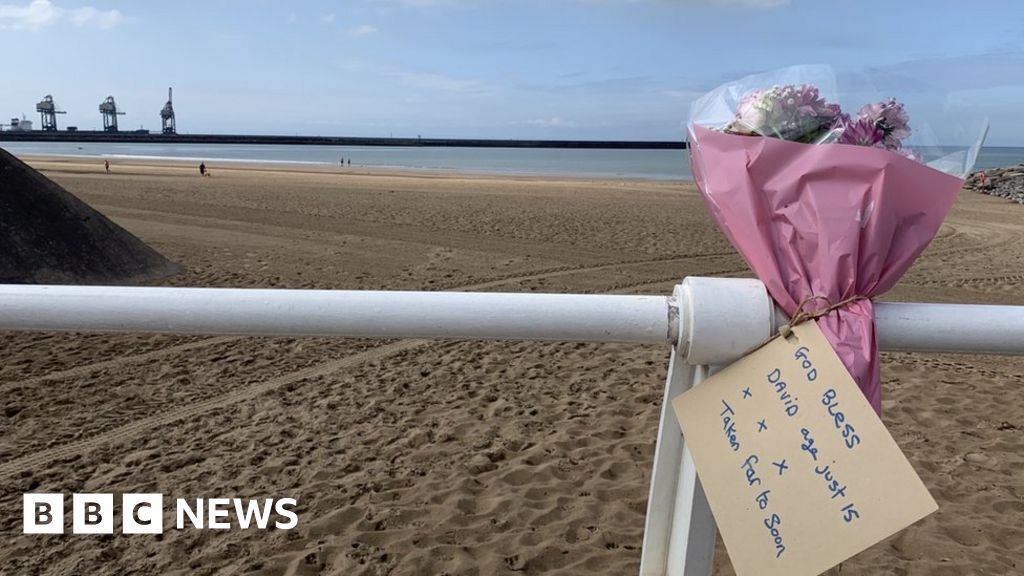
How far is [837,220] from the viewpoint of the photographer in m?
1.15

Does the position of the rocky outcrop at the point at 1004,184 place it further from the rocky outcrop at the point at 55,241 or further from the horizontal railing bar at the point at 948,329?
the horizontal railing bar at the point at 948,329

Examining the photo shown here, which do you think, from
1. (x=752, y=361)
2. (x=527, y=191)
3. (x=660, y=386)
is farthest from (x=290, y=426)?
(x=527, y=191)

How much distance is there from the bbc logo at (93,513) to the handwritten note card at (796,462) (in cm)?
284

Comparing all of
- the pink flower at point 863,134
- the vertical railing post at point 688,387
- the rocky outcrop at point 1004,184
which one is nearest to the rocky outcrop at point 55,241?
the vertical railing post at point 688,387

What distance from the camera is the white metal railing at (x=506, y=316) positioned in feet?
3.92

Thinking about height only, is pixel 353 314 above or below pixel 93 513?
above

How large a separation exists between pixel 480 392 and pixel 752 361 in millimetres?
4226

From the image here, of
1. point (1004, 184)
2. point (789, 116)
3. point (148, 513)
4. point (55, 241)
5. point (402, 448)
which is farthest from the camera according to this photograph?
point (1004, 184)

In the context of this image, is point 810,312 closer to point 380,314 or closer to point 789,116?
point 789,116

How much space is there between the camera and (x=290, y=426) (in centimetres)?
459

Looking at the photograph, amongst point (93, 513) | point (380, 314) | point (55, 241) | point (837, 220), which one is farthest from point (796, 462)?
point (55, 241)

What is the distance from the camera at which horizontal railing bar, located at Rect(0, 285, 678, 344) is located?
47.9 inches

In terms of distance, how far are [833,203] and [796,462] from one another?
39 centimetres

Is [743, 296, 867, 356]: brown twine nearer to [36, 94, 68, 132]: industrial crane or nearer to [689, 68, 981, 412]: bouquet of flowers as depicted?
[689, 68, 981, 412]: bouquet of flowers
